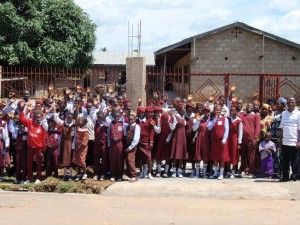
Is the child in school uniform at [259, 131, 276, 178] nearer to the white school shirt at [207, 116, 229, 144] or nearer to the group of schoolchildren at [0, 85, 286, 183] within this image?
the group of schoolchildren at [0, 85, 286, 183]

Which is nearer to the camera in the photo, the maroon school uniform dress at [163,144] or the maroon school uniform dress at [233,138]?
the maroon school uniform dress at [233,138]

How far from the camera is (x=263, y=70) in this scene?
23.0 meters

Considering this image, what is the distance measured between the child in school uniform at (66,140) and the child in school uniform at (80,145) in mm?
114

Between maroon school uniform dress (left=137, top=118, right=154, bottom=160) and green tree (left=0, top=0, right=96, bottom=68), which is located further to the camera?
green tree (left=0, top=0, right=96, bottom=68)

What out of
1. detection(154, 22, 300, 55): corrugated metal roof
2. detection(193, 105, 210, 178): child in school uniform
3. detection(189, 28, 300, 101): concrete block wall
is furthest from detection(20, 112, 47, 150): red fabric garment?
detection(189, 28, 300, 101): concrete block wall

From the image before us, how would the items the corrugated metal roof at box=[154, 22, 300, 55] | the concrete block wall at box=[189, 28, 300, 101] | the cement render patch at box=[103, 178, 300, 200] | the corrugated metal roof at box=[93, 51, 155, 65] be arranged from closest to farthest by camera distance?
the cement render patch at box=[103, 178, 300, 200] → the corrugated metal roof at box=[154, 22, 300, 55] → the concrete block wall at box=[189, 28, 300, 101] → the corrugated metal roof at box=[93, 51, 155, 65]

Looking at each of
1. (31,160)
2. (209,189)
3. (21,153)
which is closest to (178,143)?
(209,189)

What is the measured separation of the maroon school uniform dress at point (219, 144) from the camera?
980 cm

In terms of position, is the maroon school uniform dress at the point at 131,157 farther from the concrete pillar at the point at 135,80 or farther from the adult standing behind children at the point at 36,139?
the concrete pillar at the point at 135,80

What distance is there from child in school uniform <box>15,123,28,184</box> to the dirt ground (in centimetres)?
104

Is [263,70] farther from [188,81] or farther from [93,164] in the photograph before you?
[93,164]

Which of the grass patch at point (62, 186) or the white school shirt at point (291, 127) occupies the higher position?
the white school shirt at point (291, 127)

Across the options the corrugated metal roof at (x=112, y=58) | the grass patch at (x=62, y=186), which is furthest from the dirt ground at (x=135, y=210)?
the corrugated metal roof at (x=112, y=58)

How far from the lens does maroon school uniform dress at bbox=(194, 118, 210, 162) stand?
32.8ft
